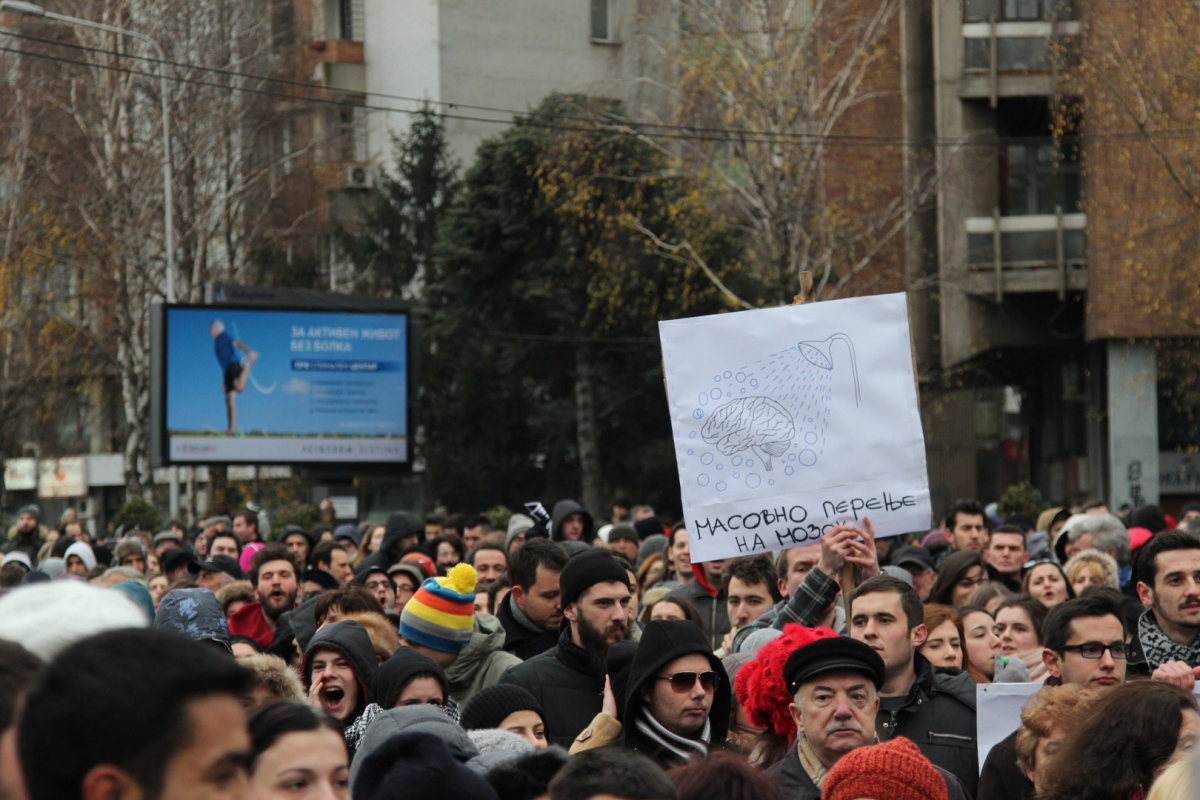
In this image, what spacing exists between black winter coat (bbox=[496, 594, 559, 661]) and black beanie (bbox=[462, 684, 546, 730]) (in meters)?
2.29

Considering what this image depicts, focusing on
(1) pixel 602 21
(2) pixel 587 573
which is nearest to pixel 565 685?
(2) pixel 587 573

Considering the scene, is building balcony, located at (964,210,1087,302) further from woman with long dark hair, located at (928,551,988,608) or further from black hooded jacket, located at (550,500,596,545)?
woman with long dark hair, located at (928,551,988,608)

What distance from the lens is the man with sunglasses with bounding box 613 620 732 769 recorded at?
547 centimetres

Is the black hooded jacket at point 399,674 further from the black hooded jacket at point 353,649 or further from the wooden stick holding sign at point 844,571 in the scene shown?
the wooden stick holding sign at point 844,571

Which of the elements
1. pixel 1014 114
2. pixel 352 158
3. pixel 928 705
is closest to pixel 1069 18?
pixel 1014 114

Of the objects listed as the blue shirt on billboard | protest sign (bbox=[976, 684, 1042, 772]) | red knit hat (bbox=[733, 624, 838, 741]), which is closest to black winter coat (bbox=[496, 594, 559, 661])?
red knit hat (bbox=[733, 624, 838, 741])

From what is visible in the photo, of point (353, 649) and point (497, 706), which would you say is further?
point (353, 649)

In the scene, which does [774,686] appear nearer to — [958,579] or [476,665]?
[476,665]

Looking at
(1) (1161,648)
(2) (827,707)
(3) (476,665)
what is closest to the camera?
(2) (827,707)

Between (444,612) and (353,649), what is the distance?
815mm

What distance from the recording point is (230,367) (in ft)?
91.2

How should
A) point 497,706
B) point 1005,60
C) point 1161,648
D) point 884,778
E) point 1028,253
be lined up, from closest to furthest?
point 884,778, point 497,706, point 1161,648, point 1005,60, point 1028,253

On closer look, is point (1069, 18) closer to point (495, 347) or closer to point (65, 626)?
point (495, 347)

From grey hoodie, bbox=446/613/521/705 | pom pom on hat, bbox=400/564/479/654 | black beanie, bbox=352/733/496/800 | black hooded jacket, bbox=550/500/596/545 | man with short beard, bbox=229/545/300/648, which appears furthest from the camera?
black hooded jacket, bbox=550/500/596/545
